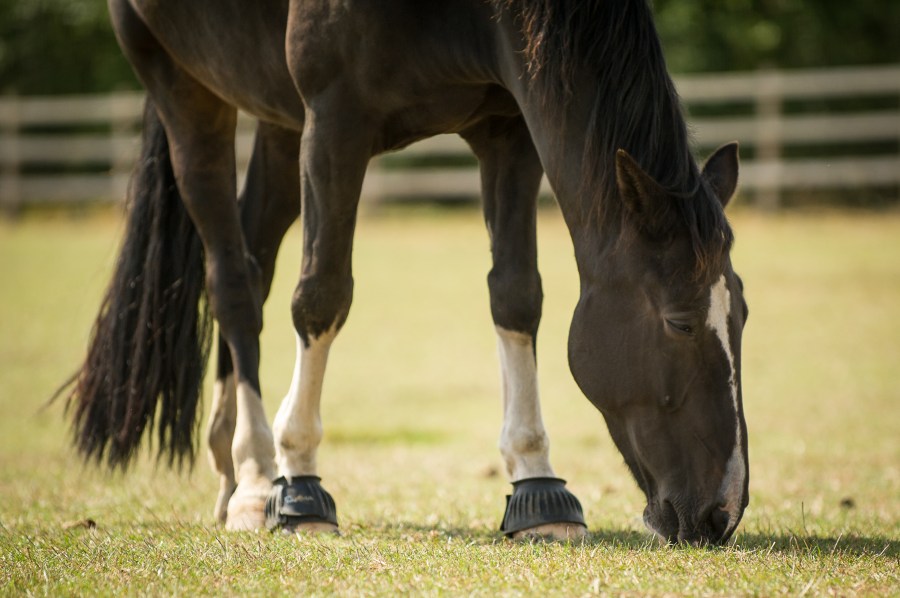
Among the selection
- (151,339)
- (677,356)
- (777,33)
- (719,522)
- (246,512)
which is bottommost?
(246,512)

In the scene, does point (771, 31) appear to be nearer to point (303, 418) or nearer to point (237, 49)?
point (237, 49)

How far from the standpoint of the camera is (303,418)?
395 cm

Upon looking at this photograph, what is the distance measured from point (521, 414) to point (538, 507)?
0.34 meters

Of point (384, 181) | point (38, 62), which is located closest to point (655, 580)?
point (384, 181)

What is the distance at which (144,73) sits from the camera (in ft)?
16.0

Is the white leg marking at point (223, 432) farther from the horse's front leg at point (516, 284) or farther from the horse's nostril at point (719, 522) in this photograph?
the horse's nostril at point (719, 522)

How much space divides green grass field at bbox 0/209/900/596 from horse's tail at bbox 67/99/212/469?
0.33 meters

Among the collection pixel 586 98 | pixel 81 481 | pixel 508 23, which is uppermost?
pixel 508 23

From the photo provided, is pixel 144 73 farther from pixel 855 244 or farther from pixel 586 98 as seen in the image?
pixel 855 244

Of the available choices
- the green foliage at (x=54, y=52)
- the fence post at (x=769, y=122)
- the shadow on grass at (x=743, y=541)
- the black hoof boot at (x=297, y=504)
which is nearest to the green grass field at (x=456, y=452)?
the shadow on grass at (x=743, y=541)

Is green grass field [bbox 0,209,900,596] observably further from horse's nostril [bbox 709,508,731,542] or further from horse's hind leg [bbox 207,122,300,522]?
horse's hind leg [bbox 207,122,300,522]

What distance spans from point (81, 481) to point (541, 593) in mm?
3331

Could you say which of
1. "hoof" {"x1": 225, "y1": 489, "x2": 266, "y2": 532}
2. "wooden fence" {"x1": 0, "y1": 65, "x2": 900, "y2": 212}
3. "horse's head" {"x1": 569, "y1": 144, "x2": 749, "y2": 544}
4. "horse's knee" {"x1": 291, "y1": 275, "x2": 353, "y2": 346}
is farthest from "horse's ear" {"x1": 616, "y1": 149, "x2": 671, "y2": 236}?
"wooden fence" {"x1": 0, "y1": 65, "x2": 900, "y2": 212}

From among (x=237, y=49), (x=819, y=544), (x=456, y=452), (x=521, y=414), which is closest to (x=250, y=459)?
(x=521, y=414)
